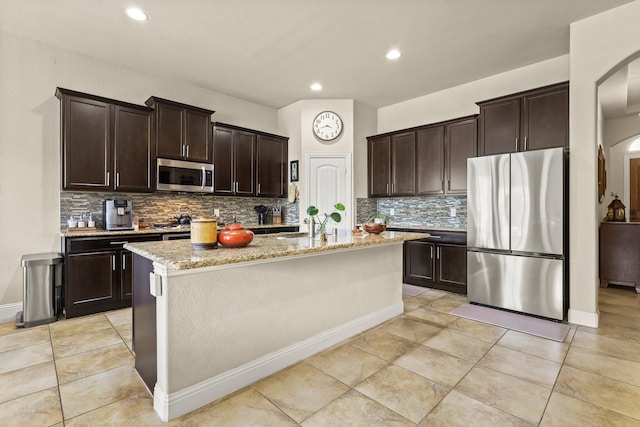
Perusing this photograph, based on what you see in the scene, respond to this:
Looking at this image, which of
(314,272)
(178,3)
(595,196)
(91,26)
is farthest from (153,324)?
(595,196)

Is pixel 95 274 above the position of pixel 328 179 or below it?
below

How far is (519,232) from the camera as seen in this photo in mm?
3553

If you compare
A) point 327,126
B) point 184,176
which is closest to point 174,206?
point 184,176

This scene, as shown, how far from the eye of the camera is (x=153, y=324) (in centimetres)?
196

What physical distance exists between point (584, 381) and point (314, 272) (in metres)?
2.02

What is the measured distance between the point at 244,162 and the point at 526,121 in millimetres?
3934

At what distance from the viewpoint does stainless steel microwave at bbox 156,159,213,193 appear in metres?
4.20

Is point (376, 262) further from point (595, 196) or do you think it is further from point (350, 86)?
point (350, 86)

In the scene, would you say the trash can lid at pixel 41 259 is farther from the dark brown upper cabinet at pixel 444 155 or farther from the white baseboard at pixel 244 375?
the dark brown upper cabinet at pixel 444 155

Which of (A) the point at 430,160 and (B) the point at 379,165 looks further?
(B) the point at 379,165

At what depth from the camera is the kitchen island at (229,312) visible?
1815 mm

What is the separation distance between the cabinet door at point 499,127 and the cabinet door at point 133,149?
4304mm

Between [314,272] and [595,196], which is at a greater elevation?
[595,196]

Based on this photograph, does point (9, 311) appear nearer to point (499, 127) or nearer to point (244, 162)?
point (244, 162)
